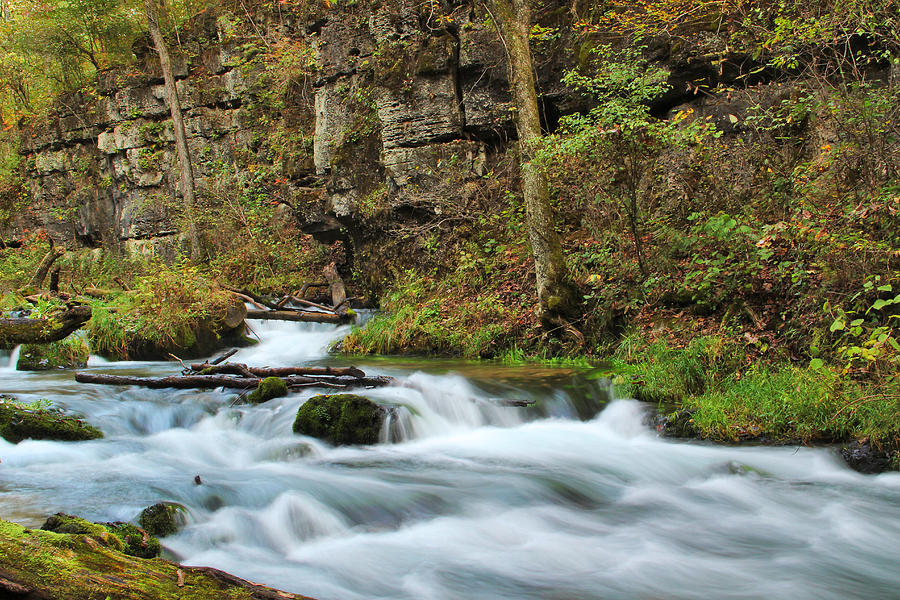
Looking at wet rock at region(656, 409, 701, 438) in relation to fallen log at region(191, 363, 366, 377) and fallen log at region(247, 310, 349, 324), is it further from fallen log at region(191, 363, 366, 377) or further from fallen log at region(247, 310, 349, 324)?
fallen log at region(247, 310, 349, 324)

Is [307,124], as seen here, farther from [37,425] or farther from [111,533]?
[111,533]

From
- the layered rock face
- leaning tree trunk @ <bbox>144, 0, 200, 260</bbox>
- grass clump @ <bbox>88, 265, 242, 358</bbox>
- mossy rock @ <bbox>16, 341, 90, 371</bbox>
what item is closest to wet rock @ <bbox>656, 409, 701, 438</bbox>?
the layered rock face

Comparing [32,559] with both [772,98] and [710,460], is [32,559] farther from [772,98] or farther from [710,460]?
[772,98]

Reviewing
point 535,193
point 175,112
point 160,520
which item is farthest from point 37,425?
point 175,112

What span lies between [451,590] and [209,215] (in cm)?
1750

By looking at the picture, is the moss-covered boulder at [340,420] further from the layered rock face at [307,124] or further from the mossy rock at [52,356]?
the layered rock face at [307,124]

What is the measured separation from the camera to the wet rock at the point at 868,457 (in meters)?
5.08

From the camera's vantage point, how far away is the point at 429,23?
13.6 meters

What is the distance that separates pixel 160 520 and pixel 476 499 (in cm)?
243

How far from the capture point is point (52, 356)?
33.1 ft

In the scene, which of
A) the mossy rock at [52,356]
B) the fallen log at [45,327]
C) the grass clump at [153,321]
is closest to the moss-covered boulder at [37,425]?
the fallen log at [45,327]

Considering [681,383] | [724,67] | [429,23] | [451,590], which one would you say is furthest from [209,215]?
[451,590]

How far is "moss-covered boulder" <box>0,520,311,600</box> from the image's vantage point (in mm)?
2010

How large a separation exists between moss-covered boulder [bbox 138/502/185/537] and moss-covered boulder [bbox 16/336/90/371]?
7.32 m
